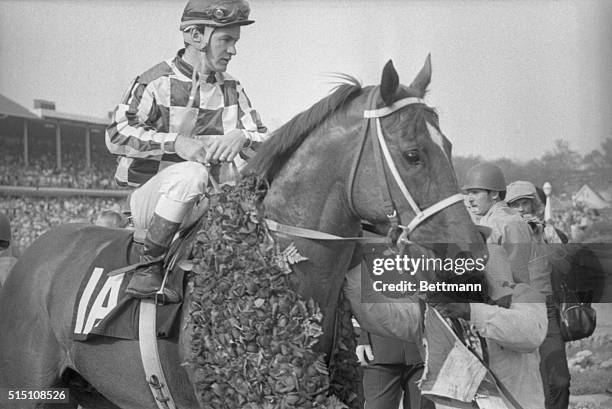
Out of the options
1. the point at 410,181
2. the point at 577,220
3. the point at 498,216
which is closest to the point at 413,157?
the point at 410,181

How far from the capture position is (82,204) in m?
5.15

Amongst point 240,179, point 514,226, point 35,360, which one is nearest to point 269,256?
point 240,179

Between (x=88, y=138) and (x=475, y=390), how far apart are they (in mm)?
2842

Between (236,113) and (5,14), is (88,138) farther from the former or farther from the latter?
(236,113)

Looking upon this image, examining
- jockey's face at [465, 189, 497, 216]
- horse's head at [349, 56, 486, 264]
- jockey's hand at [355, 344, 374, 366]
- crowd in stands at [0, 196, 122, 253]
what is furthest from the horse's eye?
crowd in stands at [0, 196, 122, 253]

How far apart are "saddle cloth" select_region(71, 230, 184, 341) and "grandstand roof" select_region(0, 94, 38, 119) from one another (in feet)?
6.01

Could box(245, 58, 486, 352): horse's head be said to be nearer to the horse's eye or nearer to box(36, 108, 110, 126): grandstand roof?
the horse's eye

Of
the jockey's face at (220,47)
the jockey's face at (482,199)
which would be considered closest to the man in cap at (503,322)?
the jockey's face at (482,199)

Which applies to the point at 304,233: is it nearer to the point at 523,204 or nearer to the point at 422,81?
the point at 422,81

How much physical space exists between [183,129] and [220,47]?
0.38 m

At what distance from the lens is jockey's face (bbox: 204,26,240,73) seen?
3.17m

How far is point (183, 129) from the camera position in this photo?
3.25 meters

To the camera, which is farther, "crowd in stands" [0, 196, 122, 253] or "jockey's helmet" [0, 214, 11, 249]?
"crowd in stands" [0, 196, 122, 253]

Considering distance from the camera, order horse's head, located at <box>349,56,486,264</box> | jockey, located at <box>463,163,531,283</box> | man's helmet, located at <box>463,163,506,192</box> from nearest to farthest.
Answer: horse's head, located at <box>349,56,486,264</box> < jockey, located at <box>463,163,531,283</box> < man's helmet, located at <box>463,163,506,192</box>
